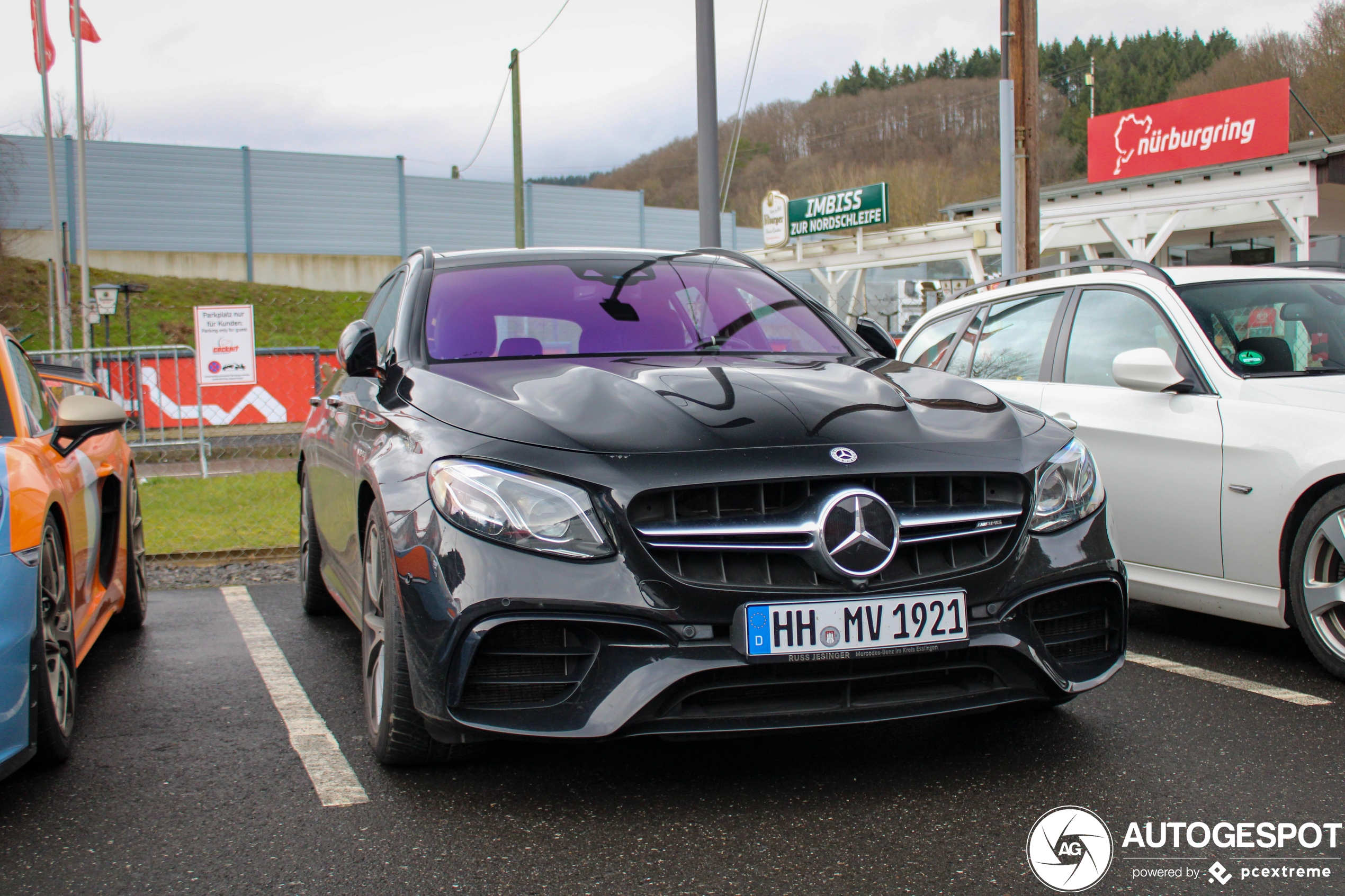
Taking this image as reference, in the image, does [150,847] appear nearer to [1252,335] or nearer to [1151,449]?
[1151,449]

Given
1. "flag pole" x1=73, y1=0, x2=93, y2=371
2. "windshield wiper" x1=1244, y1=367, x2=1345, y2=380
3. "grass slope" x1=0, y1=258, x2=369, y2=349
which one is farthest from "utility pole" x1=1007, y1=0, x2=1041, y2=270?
"grass slope" x1=0, y1=258, x2=369, y2=349

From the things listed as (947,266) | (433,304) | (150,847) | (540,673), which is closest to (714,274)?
(433,304)

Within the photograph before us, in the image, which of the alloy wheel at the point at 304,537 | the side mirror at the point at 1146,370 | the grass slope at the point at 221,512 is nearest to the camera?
the side mirror at the point at 1146,370

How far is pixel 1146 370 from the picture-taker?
4.63 m

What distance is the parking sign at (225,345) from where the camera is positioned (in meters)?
14.4

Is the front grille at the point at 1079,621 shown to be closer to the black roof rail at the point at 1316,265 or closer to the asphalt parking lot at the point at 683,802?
the asphalt parking lot at the point at 683,802

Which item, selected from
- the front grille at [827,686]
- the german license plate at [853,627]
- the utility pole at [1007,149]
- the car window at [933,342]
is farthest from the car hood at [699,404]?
the utility pole at [1007,149]

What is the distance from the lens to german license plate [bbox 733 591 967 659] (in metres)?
2.77

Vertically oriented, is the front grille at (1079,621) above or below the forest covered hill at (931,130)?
below

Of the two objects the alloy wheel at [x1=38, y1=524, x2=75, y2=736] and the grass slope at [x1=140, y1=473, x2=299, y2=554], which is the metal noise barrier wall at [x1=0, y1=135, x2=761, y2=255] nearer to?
the grass slope at [x1=140, y1=473, x2=299, y2=554]

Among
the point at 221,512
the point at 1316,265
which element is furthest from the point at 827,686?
the point at 221,512

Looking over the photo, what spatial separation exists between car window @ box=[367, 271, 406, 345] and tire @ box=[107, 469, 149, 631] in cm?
148

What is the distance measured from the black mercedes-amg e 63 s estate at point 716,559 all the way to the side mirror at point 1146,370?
55.7 inches

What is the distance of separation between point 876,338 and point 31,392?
119 inches
